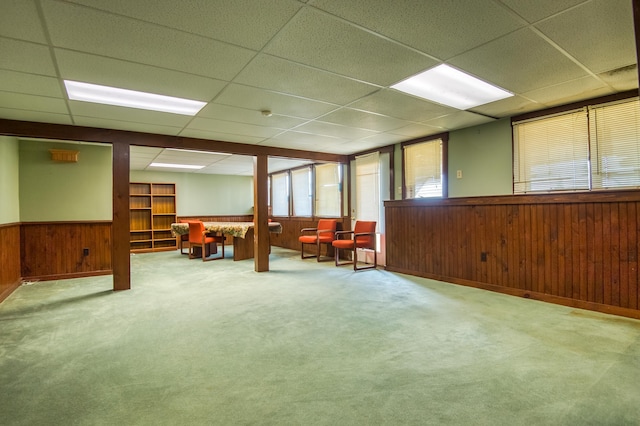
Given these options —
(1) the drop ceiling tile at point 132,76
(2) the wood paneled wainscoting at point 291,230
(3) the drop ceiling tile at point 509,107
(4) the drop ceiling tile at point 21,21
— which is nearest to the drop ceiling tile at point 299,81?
(1) the drop ceiling tile at point 132,76

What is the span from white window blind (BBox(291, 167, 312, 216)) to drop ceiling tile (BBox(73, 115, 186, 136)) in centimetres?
411

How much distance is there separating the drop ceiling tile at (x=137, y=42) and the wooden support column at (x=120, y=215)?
2.43m

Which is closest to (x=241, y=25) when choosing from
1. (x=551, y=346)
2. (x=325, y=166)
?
(x=551, y=346)

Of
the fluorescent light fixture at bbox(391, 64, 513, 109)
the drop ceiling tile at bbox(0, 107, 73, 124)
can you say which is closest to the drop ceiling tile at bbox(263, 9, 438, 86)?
the fluorescent light fixture at bbox(391, 64, 513, 109)

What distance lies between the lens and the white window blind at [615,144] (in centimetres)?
329

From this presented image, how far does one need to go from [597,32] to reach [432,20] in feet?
3.89

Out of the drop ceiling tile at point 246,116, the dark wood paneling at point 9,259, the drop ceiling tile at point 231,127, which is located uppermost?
the drop ceiling tile at point 231,127

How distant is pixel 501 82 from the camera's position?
3047 millimetres

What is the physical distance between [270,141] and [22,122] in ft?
10.3

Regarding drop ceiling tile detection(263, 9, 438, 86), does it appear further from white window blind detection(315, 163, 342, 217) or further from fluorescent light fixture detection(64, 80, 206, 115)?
white window blind detection(315, 163, 342, 217)

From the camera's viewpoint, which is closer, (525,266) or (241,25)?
(241,25)

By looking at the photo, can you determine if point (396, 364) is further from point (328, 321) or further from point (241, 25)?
point (241, 25)

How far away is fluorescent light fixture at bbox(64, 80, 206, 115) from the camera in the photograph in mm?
3076

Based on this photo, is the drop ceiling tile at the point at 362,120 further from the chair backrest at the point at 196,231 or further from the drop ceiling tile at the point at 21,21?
the chair backrest at the point at 196,231
